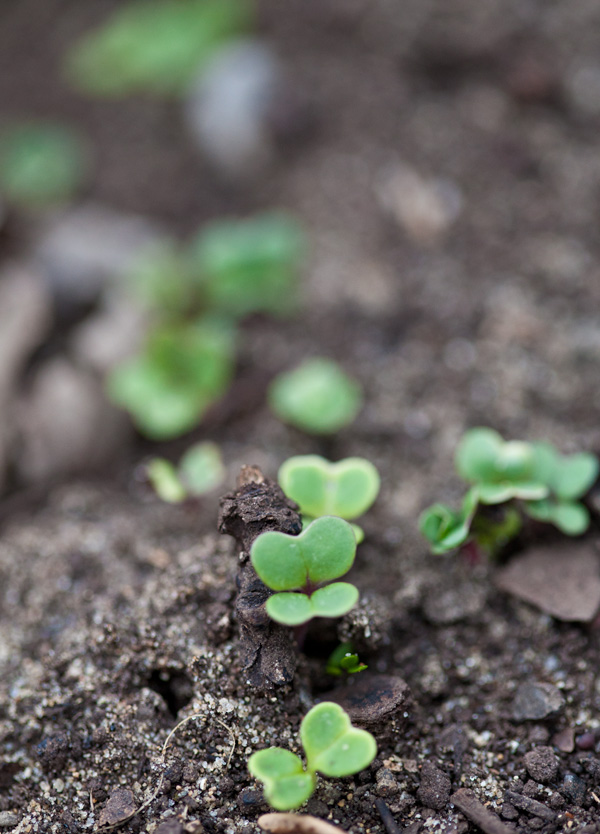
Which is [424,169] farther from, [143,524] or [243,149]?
[143,524]

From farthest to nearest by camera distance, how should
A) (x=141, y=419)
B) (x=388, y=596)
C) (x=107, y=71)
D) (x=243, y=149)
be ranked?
(x=107, y=71) < (x=243, y=149) < (x=141, y=419) < (x=388, y=596)

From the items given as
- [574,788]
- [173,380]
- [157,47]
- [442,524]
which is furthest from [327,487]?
[157,47]

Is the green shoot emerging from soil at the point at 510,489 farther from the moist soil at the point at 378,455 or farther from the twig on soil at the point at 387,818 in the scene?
the twig on soil at the point at 387,818

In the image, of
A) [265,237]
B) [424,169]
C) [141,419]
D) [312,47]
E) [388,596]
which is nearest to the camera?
[388,596]

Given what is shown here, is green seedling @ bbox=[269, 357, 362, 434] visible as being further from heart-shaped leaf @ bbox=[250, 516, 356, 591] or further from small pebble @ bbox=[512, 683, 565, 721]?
small pebble @ bbox=[512, 683, 565, 721]

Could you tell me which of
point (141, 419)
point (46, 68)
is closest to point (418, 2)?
point (46, 68)

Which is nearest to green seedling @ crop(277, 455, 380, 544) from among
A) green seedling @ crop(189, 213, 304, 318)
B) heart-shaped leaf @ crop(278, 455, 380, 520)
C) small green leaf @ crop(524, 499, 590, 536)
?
heart-shaped leaf @ crop(278, 455, 380, 520)
